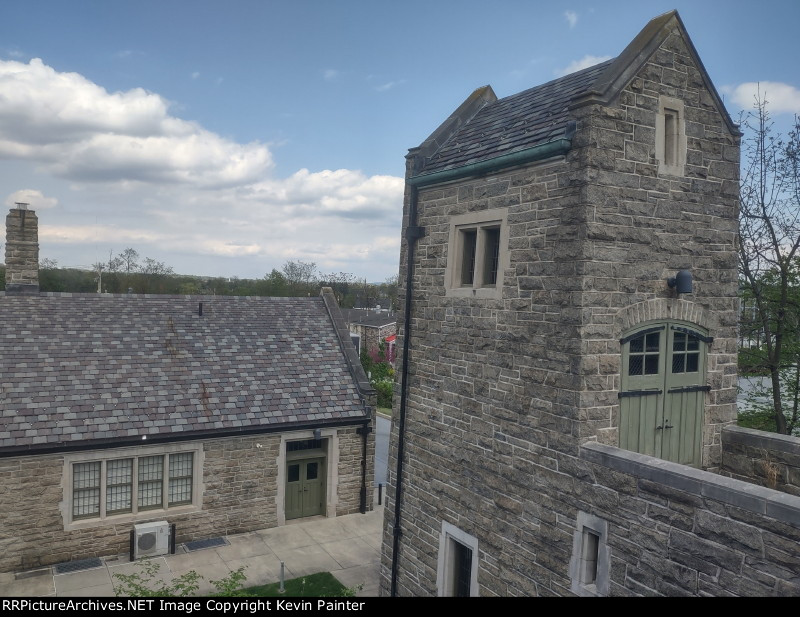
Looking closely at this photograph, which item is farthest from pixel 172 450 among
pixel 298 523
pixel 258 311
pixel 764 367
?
pixel 764 367

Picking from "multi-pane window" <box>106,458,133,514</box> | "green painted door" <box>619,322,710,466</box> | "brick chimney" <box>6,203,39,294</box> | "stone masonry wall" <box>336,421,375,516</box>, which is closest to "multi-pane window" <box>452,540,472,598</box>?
"green painted door" <box>619,322,710,466</box>

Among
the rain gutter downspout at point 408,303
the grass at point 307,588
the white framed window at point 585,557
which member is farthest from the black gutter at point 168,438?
the white framed window at point 585,557

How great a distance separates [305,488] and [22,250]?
1073cm

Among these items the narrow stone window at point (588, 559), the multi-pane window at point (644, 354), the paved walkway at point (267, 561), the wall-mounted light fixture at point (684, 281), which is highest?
the wall-mounted light fixture at point (684, 281)

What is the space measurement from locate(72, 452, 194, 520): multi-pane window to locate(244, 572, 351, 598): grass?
3.68 metres

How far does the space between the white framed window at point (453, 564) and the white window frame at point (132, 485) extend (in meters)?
7.91

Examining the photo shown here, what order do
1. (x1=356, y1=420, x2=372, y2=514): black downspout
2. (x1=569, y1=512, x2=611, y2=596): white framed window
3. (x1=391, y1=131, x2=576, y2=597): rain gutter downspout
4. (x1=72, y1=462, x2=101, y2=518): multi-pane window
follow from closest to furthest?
(x1=569, y1=512, x2=611, y2=596): white framed window → (x1=391, y1=131, x2=576, y2=597): rain gutter downspout → (x1=72, y1=462, x2=101, y2=518): multi-pane window → (x1=356, y1=420, x2=372, y2=514): black downspout

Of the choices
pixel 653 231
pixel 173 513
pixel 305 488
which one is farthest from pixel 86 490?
pixel 653 231

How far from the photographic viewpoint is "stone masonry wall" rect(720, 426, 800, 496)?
8.19 metres

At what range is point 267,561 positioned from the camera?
14336 millimetres

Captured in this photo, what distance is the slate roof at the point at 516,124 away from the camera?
8555 millimetres

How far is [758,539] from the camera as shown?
572cm

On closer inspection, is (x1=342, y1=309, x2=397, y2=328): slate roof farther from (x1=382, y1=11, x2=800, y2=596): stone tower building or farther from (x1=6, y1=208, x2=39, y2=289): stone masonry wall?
(x1=382, y1=11, x2=800, y2=596): stone tower building

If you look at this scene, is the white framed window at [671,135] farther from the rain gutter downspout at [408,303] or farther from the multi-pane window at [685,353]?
the rain gutter downspout at [408,303]
